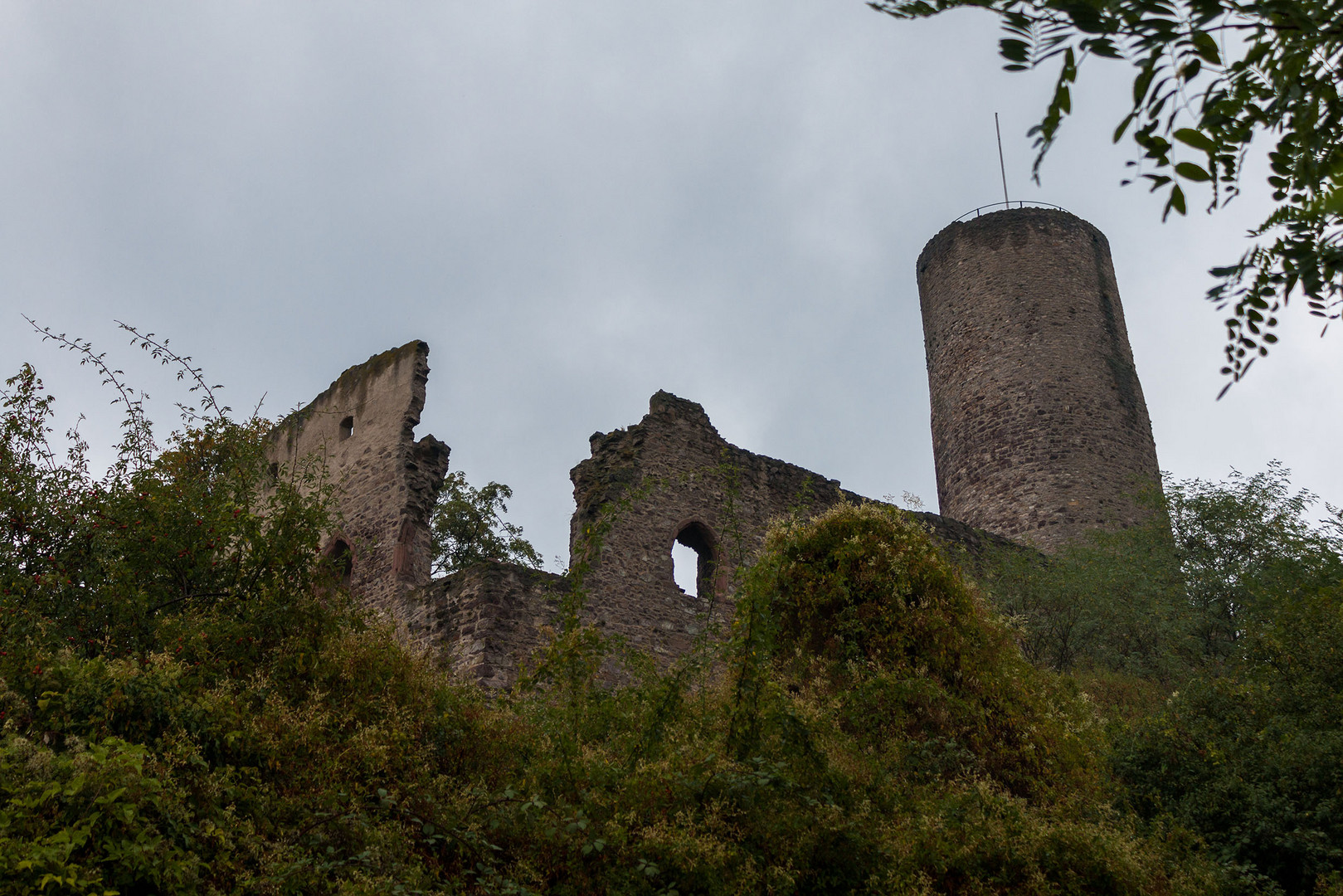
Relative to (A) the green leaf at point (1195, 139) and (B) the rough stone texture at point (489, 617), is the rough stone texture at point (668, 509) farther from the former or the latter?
(A) the green leaf at point (1195, 139)

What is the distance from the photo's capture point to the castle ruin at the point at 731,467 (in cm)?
1050

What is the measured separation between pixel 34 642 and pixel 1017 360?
52.0ft

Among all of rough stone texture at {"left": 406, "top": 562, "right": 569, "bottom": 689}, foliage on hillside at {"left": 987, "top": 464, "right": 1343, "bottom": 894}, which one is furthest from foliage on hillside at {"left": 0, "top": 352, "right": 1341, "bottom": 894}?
rough stone texture at {"left": 406, "top": 562, "right": 569, "bottom": 689}

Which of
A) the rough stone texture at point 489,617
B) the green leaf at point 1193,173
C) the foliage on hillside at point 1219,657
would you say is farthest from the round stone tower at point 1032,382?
the green leaf at point 1193,173

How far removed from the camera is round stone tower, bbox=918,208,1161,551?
17.8 m

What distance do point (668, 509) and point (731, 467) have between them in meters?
3.96

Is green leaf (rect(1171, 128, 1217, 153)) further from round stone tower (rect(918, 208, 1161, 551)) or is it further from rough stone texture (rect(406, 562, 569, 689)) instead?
round stone tower (rect(918, 208, 1161, 551))

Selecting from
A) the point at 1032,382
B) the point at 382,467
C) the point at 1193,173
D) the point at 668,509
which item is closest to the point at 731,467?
the point at 668,509

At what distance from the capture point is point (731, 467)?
25.8 ft

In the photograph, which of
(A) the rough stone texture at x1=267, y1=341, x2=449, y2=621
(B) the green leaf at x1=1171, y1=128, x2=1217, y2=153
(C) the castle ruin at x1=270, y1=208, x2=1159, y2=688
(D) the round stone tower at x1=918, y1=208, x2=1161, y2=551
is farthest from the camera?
(D) the round stone tower at x1=918, y1=208, x2=1161, y2=551

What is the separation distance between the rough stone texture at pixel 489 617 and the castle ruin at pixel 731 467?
2 cm

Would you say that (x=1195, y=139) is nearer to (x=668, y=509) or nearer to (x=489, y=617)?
(x=489, y=617)

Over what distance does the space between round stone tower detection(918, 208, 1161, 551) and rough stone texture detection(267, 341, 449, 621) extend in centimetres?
A: 953

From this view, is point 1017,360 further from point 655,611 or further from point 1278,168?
point 1278,168
